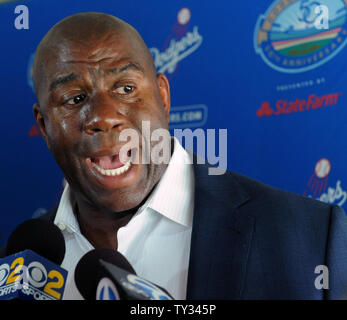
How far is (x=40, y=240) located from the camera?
43.6 inches

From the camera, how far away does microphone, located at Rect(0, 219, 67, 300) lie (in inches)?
36.5

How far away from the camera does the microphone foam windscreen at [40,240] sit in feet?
3.61

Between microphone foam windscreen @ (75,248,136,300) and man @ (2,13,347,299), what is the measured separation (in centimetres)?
32

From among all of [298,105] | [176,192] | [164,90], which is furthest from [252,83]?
[176,192]

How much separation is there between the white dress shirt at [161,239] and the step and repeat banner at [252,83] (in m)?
0.62

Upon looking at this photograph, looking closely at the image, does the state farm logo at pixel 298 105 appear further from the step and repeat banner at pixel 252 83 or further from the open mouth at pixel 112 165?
the open mouth at pixel 112 165

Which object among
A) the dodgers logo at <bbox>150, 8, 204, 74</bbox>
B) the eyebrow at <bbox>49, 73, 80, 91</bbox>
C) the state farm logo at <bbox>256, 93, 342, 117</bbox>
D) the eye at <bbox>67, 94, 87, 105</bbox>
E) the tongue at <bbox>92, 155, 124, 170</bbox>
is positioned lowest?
the tongue at <bbox>92, 155, 124, 170</bbox>

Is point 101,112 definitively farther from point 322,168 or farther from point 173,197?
point 322,168

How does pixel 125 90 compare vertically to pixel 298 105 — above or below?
below

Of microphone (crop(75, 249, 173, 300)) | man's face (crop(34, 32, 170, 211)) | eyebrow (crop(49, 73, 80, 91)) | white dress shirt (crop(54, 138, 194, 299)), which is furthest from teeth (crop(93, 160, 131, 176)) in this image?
microphone (crop(75, 249, 173, 300))

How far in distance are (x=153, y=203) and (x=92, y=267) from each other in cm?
46

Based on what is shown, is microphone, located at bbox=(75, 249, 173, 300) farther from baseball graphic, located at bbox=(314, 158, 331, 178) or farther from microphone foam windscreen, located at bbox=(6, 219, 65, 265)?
baseball graphic, located at bbox=(314, 158, 331, 178)

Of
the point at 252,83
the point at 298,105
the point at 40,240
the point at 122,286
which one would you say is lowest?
the point at 122,286

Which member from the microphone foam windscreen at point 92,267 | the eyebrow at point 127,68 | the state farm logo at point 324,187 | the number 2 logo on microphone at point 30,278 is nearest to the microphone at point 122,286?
the microphone foam windscreen at point 92,267
